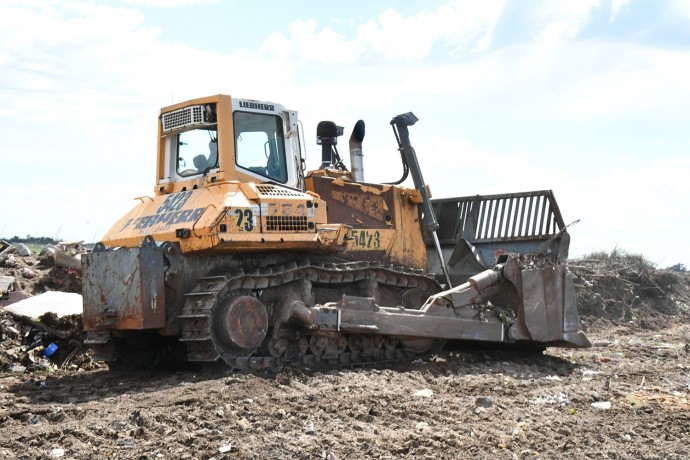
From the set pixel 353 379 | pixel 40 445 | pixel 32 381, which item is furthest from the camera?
pixel 32 381

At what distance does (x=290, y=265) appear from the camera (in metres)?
10.0

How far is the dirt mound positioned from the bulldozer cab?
8720 millimetres

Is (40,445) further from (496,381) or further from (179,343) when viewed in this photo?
(496,381)

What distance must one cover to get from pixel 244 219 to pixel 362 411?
2.74 metres

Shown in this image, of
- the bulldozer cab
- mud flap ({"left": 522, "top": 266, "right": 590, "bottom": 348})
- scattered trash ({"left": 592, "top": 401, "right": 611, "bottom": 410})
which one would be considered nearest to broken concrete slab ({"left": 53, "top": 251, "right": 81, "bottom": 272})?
the bulldozer cab

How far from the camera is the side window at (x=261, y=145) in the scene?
406 inches

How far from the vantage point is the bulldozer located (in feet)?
31.1

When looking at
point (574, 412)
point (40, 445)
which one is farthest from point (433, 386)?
point (40, 445)

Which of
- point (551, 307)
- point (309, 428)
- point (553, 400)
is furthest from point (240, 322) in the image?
point (551, 307)

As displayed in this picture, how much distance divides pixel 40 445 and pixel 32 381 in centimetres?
362

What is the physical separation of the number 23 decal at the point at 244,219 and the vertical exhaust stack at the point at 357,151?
2.93m

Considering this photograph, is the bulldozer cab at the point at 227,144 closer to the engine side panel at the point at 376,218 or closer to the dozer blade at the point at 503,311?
the engine side panel at the point at 376,218

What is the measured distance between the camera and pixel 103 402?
825cm

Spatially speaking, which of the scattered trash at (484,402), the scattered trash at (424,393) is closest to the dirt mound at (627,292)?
the scattered trash at (424,393)
